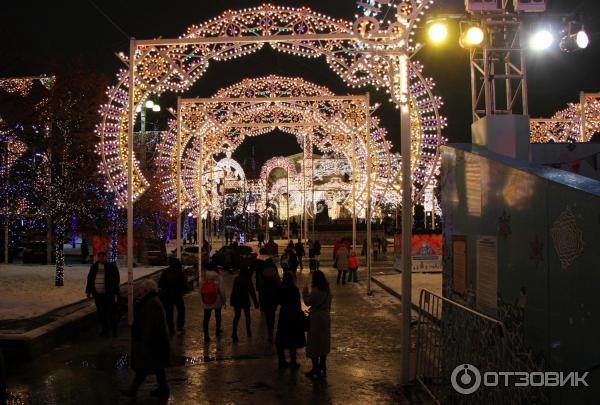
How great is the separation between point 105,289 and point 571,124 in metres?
18.7

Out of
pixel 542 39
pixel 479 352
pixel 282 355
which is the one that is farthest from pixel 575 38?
pixel 282 355

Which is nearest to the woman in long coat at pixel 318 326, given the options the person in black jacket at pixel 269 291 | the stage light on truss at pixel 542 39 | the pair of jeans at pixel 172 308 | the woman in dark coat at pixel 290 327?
the woman in dark coat at pixel 290 327

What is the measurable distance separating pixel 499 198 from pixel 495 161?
1.25 ft

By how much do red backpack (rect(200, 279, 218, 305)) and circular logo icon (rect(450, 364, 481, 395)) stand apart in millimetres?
6206

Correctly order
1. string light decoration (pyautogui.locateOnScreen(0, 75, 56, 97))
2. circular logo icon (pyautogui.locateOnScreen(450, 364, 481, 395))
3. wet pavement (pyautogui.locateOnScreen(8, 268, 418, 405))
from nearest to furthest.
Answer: circular logo icon (pyautogui.locateOnScreen(450, 364, 481, 395)) → wet pavement (pyautogui.locateOnScreen(8, 268, 418, 405)) → string light decoration (pyautogui.locateOnScreen(0, 75, 56, 97))

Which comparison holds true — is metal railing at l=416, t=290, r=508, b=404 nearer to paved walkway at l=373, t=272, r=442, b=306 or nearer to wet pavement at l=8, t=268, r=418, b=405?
wet pavement at l=8, t=268, r=418, b=405

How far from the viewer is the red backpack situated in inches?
476

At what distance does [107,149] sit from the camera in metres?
14.4

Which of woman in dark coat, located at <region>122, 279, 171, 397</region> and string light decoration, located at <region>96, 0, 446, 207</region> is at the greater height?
string light decoration, located at <region>96, 0, 446, 207</region>

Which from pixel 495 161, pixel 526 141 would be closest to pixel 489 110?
pixel 526 141

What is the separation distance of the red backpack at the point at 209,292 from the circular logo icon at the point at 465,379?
6206 mm

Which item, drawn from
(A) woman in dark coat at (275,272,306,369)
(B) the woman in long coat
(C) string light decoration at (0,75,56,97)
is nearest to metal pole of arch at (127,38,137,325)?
(C) string light decoration at (0,75,56,97)

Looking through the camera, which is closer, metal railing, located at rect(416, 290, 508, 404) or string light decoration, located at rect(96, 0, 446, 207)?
metal railing, located at rect(416, 290, 508, 404)

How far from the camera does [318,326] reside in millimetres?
8984
